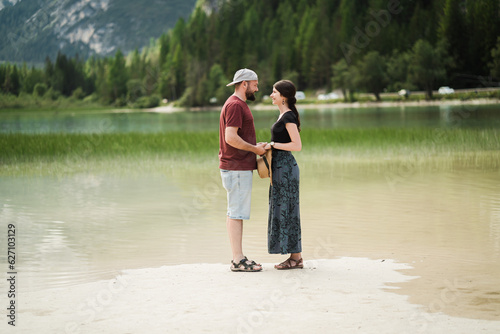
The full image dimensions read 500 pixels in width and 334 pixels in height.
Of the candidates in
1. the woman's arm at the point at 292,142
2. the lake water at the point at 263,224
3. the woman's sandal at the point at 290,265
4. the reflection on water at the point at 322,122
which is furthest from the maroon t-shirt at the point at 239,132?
the reflection on water at the point at 322,122

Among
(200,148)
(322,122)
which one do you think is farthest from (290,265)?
(322,122)

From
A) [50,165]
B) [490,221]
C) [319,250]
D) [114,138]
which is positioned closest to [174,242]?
[319,250]

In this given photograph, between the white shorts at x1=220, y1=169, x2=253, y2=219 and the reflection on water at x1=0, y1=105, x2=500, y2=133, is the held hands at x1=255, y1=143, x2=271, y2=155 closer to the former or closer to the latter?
the white shorts at x1=220, y1=169, x2=253, y2=219

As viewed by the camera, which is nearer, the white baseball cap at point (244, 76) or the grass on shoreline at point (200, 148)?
the white baseball cap at point (244, 76)

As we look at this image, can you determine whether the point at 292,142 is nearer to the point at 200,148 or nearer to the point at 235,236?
the point at 235,236

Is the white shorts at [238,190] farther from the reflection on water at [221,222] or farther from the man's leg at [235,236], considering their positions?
the reflection on water at [221,222]

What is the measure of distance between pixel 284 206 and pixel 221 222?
4.84 m

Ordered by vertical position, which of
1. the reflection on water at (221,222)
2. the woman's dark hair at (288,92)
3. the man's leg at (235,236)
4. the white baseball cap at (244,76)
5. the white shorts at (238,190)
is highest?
the white baseball cap at (244,76)

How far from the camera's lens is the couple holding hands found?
712 centimetres

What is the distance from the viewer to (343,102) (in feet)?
455

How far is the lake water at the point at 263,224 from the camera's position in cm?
775

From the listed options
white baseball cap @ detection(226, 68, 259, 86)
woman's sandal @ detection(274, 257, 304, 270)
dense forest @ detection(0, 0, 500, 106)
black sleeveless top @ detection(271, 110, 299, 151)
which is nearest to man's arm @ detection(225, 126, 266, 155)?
black sleeveless top @ detection(271, 110, 299, 151)

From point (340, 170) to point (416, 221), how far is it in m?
8.97

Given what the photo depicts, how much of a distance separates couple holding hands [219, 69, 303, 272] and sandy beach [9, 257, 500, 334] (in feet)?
1.10
